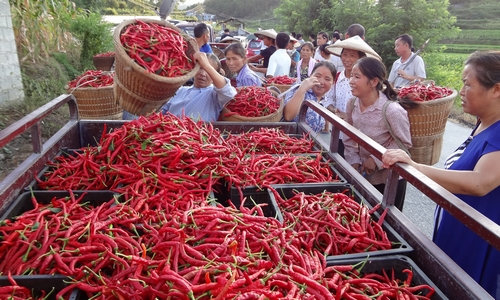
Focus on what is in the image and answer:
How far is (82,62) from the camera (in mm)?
10609

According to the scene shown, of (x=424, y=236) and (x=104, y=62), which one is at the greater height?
(x=424, y=236)


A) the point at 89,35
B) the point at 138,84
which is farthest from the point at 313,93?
the point at 89,35

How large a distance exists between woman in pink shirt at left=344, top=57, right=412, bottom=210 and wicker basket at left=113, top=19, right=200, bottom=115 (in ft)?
5.03

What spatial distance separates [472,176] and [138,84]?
254 cm

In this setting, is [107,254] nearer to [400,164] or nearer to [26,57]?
[400,164]

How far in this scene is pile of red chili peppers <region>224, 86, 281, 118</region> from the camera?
4.21 metres

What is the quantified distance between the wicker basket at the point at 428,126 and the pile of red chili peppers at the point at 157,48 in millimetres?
2538

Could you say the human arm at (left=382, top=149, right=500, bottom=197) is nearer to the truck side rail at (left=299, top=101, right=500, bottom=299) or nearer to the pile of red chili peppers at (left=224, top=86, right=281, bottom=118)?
the truck side rail at (left=299, top=101, right=500, bottom=299)

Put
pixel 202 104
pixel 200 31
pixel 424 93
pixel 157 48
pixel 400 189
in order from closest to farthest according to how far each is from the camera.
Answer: pixel 157 48
pixel 400 189
pixel 202 104
pixel 424 93
pixel 200 31

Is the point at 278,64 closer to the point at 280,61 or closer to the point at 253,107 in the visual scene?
the point at 280,61

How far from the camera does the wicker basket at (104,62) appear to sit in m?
9.76

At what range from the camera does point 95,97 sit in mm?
5172

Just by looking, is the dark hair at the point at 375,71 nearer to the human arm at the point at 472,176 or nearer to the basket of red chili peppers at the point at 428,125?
the basket of red chili peppers at the point at 428,125

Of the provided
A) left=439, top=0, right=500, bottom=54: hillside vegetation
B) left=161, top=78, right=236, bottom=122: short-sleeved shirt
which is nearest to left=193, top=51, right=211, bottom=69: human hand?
left=161, top=78, right=236, bottom=122: short-sleeved shirt
